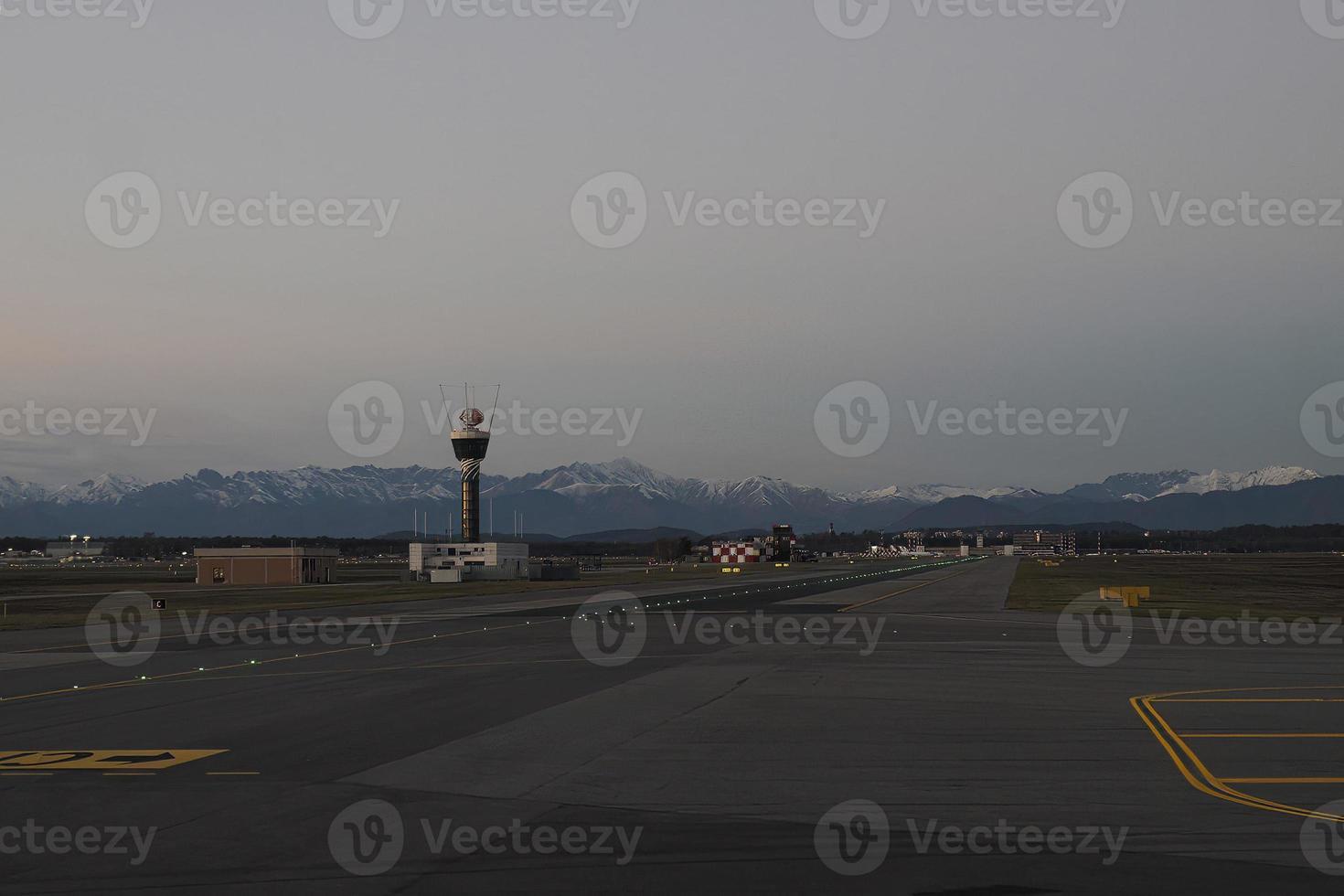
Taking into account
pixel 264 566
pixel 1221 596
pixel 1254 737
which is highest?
pixel 264 566

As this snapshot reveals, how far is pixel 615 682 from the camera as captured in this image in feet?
88.7

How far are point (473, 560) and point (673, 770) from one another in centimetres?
12219

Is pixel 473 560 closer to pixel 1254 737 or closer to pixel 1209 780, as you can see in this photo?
pixel 1254 737

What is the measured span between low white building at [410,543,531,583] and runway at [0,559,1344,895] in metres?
101

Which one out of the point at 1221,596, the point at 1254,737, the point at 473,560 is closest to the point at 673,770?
the point at 1254,737

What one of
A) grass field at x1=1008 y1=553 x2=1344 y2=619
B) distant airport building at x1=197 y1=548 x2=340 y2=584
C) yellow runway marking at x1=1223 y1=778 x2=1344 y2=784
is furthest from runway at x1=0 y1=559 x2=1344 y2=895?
distant airport building at x1=197 y1=548 x2=340 y2=584

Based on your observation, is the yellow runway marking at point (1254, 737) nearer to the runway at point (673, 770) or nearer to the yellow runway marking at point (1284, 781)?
the runway at point (673, 770)

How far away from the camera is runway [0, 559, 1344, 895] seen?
11336mm

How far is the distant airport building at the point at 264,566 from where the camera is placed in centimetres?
11919

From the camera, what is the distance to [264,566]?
4771 inches

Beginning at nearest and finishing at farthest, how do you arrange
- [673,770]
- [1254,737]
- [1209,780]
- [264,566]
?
[1209,780] < [673,770] < [1254,737] < [264,566]

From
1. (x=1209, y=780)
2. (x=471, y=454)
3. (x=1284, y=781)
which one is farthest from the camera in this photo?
(x=471, y=454)

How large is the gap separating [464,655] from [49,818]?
2101 centimetres

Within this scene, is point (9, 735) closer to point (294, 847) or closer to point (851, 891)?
point (294, 847)
